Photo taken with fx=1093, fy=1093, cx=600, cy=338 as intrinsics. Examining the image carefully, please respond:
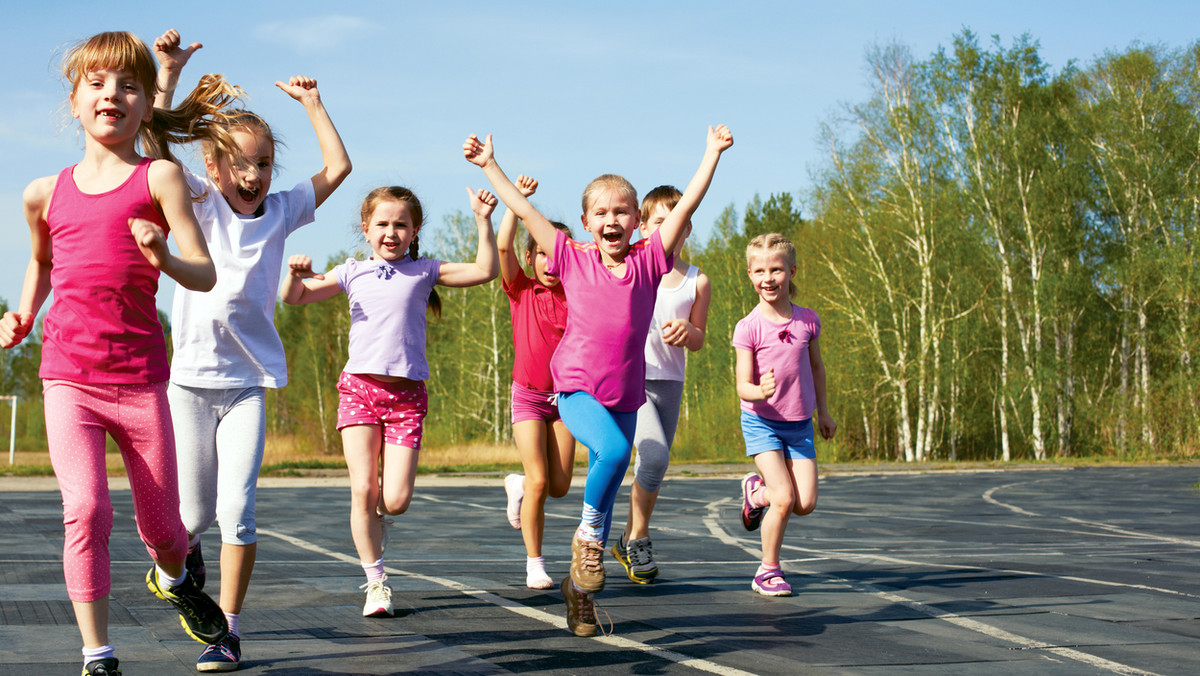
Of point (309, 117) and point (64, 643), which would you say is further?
point (309, 117)

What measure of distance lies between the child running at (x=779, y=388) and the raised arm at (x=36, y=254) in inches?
138

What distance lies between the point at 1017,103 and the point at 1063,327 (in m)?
7.75

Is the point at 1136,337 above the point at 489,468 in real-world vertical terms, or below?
above

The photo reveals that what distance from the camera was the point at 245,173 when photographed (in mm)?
4355

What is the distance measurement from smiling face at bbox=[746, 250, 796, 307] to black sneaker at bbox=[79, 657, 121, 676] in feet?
12.7

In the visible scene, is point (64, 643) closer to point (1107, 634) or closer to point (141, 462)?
point (141, 462)

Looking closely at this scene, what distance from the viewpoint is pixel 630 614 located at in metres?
5.07

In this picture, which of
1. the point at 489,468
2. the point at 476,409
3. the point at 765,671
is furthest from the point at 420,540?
the point at 476,409

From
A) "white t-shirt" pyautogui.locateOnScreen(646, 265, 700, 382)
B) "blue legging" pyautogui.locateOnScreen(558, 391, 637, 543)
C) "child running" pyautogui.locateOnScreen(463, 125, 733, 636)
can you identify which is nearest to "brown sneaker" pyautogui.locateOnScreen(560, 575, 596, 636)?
"child running" pyautogui.locateOnScreen(463, 125, 733, 636)

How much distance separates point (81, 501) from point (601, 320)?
2.13 m

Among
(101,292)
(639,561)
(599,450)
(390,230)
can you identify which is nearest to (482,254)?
(390,230)

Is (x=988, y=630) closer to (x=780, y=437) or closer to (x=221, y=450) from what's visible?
(x=780, y=437)

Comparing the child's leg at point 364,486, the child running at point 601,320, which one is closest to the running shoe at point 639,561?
the child running at point 601,320

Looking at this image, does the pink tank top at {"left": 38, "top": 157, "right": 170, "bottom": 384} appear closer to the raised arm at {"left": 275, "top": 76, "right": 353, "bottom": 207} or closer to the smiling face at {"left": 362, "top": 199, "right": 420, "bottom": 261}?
the raised arm at {"left": 275, "top": 76, "right": 353, "bottom": 207}
